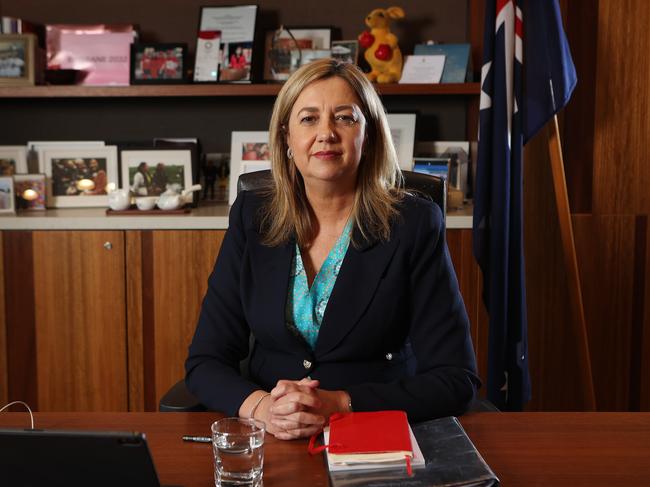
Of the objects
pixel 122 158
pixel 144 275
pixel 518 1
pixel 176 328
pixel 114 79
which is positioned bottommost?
pixel 176 328

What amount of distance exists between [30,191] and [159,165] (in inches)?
21.1

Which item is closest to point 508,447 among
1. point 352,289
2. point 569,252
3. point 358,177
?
point 352,289

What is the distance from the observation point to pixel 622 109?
2.82 metres

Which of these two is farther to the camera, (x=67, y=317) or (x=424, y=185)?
(x=67, y=317)

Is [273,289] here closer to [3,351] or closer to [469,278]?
[469,278]

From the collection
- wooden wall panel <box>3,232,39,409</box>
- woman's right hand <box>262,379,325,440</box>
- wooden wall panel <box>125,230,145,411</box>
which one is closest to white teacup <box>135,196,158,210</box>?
wooden wall panel <box>125,230,145,411</box>

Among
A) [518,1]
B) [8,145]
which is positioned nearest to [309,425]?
[518,1]

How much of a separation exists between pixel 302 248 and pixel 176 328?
1.30 m

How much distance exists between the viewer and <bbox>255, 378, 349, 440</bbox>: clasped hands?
1260 millimetres

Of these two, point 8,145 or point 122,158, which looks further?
point 8,145

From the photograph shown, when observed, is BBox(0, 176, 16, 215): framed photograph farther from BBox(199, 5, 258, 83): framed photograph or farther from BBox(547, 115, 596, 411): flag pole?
BBox(547, 115, 596, 411): flag pole

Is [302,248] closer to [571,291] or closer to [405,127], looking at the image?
[571,291]

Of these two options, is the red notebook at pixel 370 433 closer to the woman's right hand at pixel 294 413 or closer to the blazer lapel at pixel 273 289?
the woman's right hand at pixel 294 413

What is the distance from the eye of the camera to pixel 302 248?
1.81m
